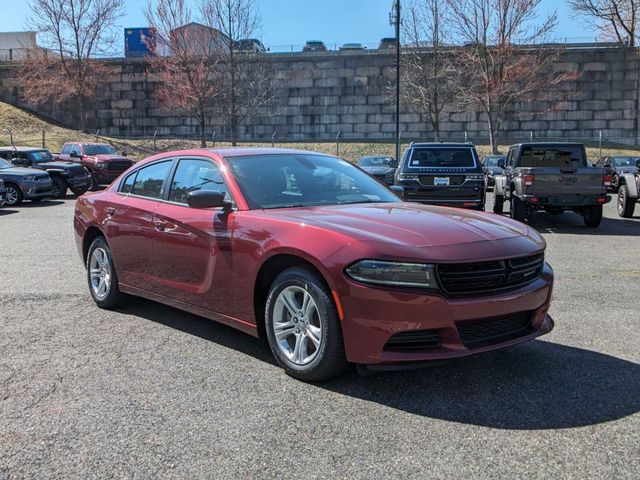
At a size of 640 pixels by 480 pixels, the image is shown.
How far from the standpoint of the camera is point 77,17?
39.3 m

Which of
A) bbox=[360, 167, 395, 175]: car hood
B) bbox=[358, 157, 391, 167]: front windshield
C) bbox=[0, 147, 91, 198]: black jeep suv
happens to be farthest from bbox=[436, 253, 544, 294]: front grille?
bbox=[0, 147, 91, 198]: black jeep suv

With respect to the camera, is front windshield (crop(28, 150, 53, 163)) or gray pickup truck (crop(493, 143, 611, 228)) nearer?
gray pickup truck (crop(493, 143, 611, 228))

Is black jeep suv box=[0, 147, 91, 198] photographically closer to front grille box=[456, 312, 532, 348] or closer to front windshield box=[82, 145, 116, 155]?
front windshield box=[82, 145, 116, 155]

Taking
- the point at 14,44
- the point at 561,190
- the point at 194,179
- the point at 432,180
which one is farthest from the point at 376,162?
the point at 14,44

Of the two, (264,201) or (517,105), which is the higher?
(517,105)

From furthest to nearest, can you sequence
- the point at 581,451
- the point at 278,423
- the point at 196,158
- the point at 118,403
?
the point at 196,158 < the point at 118,403 < the point at 278,423 < the point at 581,451

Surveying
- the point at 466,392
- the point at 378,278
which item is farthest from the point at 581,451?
the point at 378,278

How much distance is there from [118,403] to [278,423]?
1022 mm

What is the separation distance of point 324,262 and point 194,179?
6.06ft

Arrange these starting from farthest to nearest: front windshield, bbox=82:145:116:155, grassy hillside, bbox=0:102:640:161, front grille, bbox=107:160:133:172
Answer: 1. grassy hillside, bbox=0:102:640:161
2. front windshield, bbox=82:145:116:155
3. front grille, bbox=107:160:133:172

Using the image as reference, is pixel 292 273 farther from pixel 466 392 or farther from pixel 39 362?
pixel 39 362

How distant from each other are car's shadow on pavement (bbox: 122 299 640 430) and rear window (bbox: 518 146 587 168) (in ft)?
32.6

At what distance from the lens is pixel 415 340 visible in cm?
344

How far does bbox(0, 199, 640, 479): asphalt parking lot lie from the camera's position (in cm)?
284
